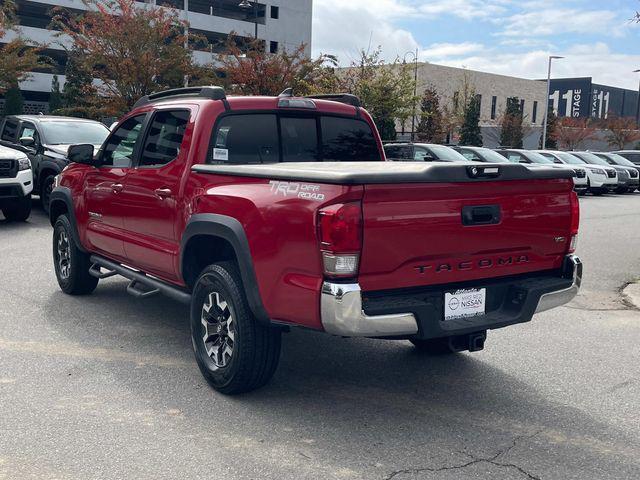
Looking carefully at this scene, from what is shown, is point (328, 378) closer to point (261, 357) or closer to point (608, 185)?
point (261, 357)

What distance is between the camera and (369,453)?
3.86 metres

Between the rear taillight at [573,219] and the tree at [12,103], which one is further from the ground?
the tree at [12,103]

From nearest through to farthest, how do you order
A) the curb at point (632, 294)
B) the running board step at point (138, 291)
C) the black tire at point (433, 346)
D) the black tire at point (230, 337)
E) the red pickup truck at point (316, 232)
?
1. the red pickup truck at point (316, 232)
2. the black tire at point (230, 337)
3. the black tire at point (433, 346)
4. the running board step at point (138, 291)
5. the curb at point (632, 294)

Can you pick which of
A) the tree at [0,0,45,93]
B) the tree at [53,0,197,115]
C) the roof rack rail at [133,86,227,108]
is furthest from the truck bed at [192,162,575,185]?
the tree at [0,0,45,93]

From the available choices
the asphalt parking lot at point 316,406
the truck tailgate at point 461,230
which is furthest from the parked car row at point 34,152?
the truck tailgate at point 461,230

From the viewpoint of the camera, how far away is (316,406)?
4.53 meters

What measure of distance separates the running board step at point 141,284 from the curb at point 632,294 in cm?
507

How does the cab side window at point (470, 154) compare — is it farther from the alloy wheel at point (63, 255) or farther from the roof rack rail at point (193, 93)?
the roof rack rail at point (193, 93)

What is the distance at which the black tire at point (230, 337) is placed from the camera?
4.44 m

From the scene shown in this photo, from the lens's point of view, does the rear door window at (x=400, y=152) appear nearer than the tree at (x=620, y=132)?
Yes

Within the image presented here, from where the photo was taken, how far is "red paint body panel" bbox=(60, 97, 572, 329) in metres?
3.88

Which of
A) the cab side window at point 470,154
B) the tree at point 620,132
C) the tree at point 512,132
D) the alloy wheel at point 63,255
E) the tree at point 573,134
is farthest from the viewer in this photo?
the tree at point 620,132

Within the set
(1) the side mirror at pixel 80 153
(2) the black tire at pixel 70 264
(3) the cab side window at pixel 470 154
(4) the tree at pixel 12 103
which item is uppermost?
(4) the tree at pixel 12 103

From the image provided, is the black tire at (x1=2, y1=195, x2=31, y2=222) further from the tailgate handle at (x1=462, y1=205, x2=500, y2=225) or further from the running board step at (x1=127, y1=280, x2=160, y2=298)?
the tailgate handle at (x1=462, y1=205, x2=500, y2=225)
